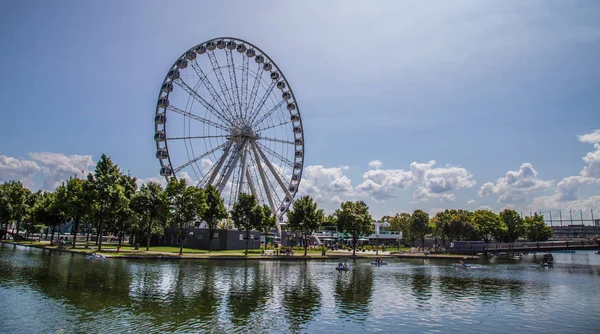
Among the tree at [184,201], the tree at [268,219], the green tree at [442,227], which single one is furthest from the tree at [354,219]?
the green tree at [442,227]

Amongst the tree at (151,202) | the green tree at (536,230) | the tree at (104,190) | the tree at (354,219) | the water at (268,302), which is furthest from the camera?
the green tree at (536,230)

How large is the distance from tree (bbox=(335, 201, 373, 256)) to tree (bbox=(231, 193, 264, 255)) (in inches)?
A: 827

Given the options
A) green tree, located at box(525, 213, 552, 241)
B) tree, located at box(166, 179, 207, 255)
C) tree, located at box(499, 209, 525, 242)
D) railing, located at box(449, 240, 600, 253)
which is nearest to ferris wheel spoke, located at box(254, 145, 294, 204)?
tree, located at box(166, 179, 207, 255)

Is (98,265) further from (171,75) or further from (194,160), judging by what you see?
(171,75)

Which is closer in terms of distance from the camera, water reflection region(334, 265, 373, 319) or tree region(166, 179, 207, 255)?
water reflection region(334, 265, 373, 319)

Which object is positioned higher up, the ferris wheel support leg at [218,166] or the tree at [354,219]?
the ferris wheel support leg at [218,166]

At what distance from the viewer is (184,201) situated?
226 feet

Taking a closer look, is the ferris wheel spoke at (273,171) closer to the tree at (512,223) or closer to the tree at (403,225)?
the tree at (403,225)

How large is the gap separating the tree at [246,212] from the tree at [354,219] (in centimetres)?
2101

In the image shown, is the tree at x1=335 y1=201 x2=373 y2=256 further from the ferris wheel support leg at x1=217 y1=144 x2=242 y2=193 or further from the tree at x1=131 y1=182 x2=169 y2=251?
the tree at x1=131 y1=182 x2=169 y2=251

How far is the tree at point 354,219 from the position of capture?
8862cm

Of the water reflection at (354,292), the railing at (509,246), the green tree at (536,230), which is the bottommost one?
the water reflection at (354,292)

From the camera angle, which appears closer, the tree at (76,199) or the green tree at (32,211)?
the tree at (76,199)

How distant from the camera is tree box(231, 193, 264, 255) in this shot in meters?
76.9
